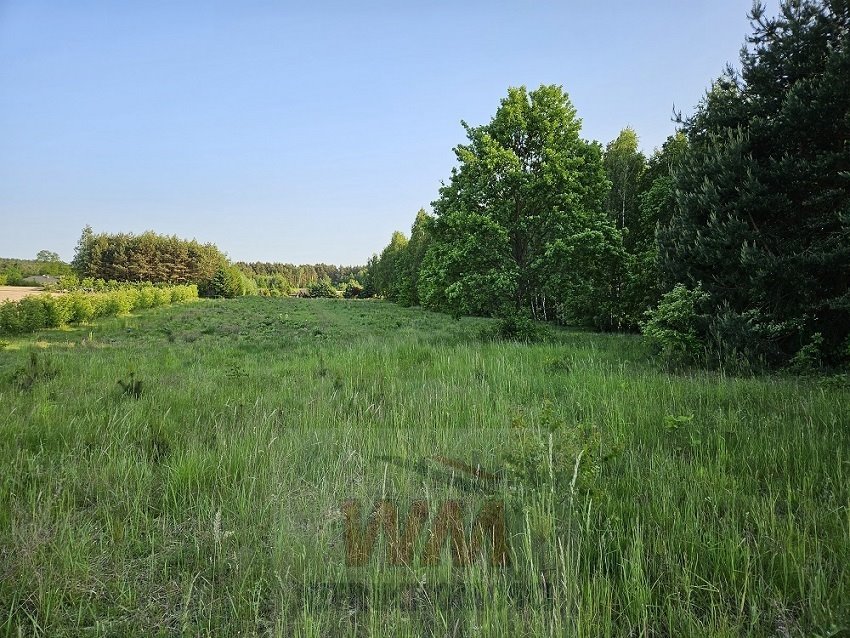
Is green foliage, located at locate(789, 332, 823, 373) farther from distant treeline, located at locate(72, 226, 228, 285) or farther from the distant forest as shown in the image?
distant treeline, located at locate(72, 226, 228, 285)

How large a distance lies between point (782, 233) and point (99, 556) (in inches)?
486

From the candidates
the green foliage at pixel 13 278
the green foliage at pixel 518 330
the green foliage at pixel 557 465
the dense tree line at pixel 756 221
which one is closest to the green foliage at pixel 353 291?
the green foliage at pixel 13 278

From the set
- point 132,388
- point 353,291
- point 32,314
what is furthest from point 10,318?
point 353,291

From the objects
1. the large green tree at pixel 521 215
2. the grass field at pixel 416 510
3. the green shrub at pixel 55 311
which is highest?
the large green tree at pixel 521 215

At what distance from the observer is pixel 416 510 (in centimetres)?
268

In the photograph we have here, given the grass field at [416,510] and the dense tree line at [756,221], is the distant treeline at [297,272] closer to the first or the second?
the dense tree line at [756,221]

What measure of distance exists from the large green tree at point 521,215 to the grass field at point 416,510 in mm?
Answer: 9571

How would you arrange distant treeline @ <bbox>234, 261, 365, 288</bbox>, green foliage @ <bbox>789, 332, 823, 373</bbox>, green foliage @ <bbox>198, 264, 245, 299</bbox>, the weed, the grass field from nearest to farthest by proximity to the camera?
1. the grass field
2. the weed
3. green foliage @ <bbox>789, 332, 823, 373</bbox>
4. green foliage @ <bbox>198, 264, 245, 299</bbox>
5. distant treeline @ <bbox>234, 261, 365, 288</bbox>

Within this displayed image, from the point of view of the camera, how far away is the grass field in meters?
1.84

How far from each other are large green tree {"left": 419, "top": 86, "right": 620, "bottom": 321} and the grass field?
957 centimetres

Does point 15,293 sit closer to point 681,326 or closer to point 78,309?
point 78,309

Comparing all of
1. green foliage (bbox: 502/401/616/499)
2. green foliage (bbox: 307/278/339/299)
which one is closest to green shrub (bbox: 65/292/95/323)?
green foliage (bbox: 502/401/616/499)

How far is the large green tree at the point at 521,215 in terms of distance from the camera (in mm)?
14383

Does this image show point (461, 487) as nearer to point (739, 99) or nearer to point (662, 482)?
point (662, 482)
